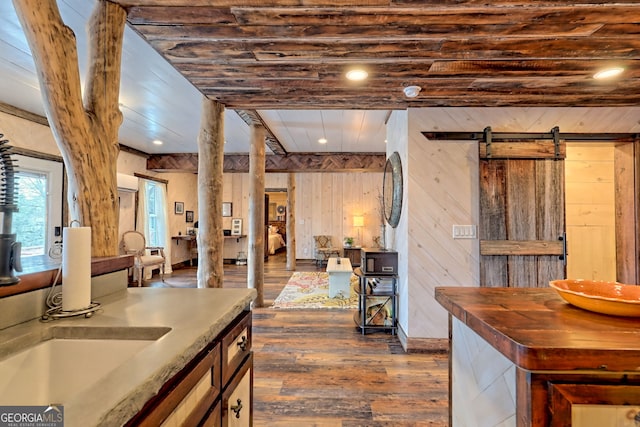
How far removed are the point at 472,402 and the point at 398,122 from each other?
2856mm

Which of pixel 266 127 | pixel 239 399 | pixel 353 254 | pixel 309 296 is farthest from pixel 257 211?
pixel 353 254

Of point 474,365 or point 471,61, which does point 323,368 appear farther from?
point 471,61

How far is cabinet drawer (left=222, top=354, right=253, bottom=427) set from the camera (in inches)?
46.4

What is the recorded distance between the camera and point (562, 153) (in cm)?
300

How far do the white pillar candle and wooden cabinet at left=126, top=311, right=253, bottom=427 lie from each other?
513 millimetres

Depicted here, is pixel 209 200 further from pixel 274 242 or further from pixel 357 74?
pixel 274 242

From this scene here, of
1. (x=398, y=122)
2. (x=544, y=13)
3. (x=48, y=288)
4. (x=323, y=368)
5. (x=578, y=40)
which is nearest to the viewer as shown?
(x=48, y=288)

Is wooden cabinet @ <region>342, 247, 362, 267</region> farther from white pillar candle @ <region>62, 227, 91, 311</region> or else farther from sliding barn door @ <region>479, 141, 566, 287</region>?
white pillar candle @ <region>62, 227, 91, 311</region>

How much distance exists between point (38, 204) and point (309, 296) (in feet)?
13.1

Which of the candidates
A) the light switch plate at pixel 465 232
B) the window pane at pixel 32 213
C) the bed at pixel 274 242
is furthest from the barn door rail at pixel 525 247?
the bed at pixel 274 242

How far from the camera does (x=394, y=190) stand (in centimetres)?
348

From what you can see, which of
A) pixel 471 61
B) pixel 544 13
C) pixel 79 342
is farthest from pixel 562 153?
pixel 79 342

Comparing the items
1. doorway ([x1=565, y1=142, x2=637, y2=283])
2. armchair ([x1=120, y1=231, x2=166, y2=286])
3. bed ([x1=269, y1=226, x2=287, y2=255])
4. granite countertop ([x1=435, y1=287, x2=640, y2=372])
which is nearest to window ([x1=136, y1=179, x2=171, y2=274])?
armchair ([x1=120, y1=231, x2=166, y2=286])

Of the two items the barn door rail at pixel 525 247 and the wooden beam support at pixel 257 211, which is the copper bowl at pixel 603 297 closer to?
the barn door rail at pixel 525 247
